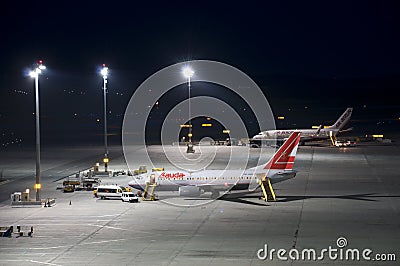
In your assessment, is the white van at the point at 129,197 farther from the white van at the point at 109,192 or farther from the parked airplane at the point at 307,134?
the parked airplane at the point at 307,134

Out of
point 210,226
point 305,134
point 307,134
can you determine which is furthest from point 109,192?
point 307,134

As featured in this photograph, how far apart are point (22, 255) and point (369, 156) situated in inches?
2805

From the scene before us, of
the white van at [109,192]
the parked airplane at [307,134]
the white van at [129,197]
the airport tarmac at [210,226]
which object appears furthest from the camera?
the parked airplane at [307,134]

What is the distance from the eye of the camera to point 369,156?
98938 millimetres

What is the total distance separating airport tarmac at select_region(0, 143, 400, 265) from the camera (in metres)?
36.6

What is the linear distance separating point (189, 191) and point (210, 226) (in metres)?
12.2

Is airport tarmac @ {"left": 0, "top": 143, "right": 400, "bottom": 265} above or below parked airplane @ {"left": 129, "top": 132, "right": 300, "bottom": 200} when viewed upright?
below

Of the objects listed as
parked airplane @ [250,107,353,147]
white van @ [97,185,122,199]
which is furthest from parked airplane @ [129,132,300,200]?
parked airplane @ [250,107,353,147]

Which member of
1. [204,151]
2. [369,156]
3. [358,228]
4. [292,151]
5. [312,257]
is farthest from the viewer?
[204,151]

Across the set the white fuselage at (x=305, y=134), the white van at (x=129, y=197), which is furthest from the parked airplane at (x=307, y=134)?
the white van at (x=129, y=197)

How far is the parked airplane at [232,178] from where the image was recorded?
57.6 m

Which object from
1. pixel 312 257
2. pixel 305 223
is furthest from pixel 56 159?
pixel 312 257

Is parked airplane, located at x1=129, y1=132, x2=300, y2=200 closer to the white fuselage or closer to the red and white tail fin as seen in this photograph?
the red and white tail fin

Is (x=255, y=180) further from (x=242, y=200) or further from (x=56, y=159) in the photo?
(x=56, y=159)
